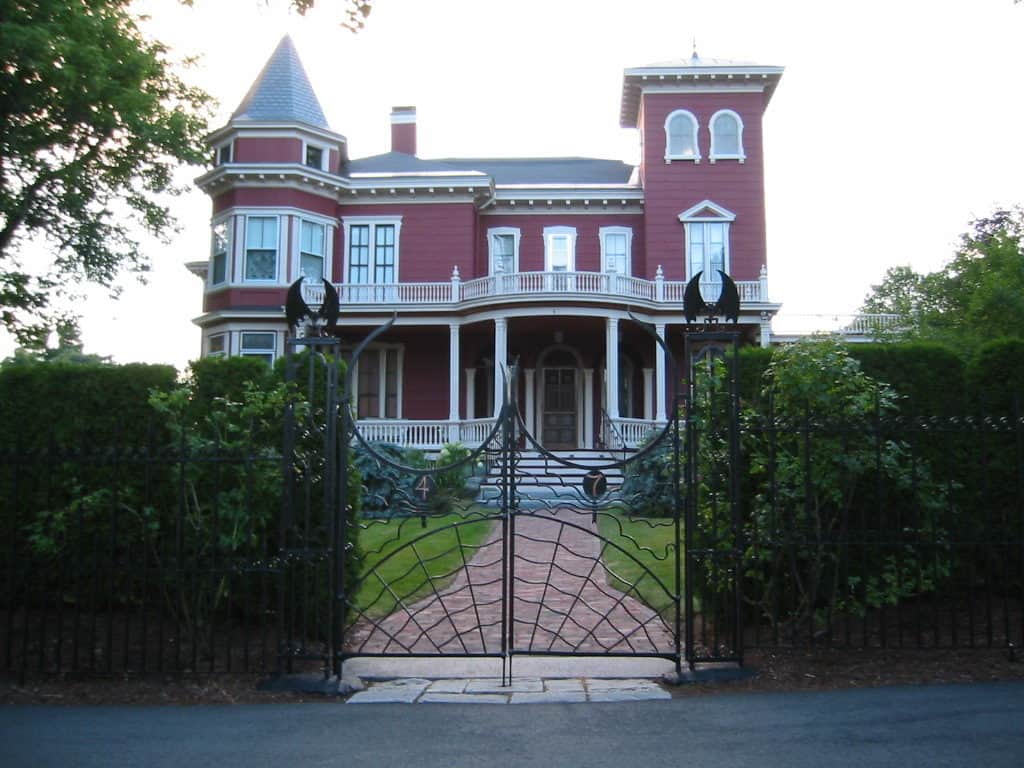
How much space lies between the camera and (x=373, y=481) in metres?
15.9

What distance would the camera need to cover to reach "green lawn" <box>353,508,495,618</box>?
728 cm

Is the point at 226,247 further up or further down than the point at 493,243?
further down

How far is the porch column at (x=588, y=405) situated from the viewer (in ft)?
74.4

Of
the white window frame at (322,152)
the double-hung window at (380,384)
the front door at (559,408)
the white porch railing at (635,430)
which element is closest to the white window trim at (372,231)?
the white window frame at (322,152)

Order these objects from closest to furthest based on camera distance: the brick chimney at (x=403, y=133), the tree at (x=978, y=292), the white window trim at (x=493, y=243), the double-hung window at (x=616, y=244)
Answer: the tree at (x=978, y=292), the double-hung window at (x=616, y=244), the white window trim at (x=493, y=243), the brick chimney at (x=403, y=133)

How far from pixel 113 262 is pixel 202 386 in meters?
14.8

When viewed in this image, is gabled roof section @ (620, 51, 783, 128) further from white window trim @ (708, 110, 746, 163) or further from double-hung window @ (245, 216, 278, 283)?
double-hung window @ (245, 216, 278, 283)

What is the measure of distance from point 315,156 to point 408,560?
16124 mm

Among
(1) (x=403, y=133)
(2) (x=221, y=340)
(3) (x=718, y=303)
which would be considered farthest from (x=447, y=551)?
(1) (x=403, y=133)

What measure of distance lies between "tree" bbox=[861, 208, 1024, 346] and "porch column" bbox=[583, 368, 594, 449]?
8.10 m

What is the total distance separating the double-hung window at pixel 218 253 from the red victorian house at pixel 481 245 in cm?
6

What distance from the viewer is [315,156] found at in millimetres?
23688

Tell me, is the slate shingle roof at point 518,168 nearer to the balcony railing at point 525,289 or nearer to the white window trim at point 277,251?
the white window trim at point 277,251

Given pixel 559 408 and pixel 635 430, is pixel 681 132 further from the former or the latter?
pixel 635 430
